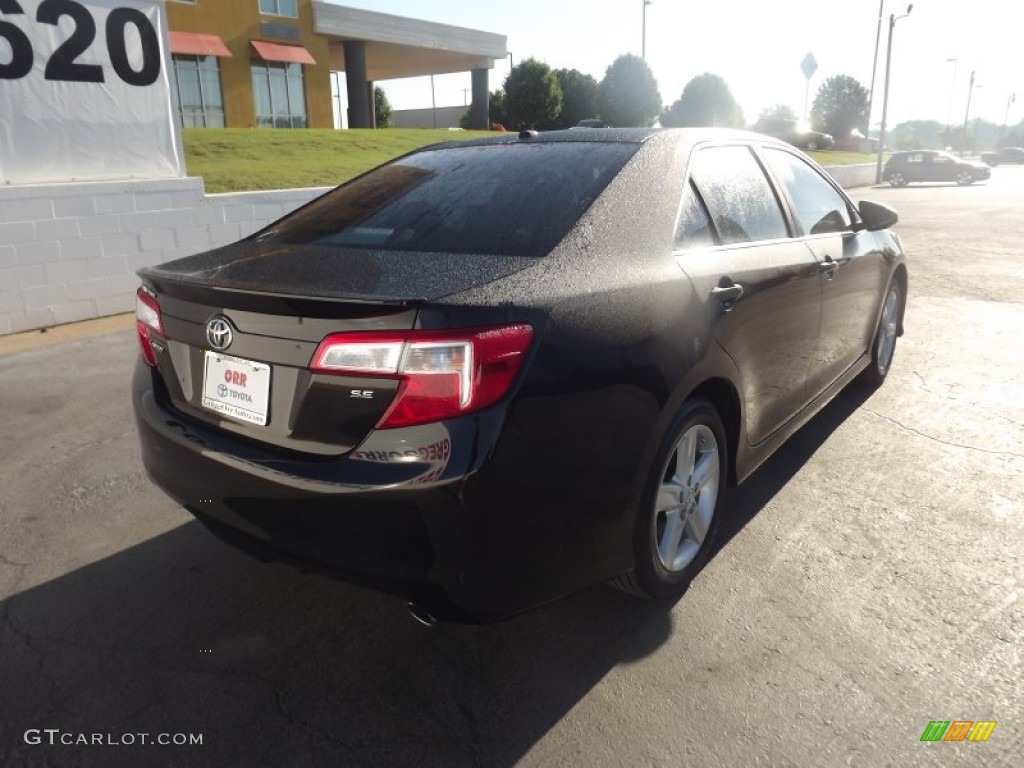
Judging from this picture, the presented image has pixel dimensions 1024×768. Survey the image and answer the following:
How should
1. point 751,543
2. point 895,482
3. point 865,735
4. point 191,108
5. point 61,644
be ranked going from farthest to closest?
1. point 191,108
2. point 895,482
3. point 751,543
4. point 61,644
5. point 865,735

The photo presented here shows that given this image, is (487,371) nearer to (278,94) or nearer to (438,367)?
(438,367)

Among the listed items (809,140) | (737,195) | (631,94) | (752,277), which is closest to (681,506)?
(752,277)

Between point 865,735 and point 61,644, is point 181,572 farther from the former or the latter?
point 865,735

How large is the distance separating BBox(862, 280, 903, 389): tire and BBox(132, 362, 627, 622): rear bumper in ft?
11.2

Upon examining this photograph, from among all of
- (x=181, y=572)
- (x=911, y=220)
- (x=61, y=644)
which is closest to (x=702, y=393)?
(x=181, y=572)

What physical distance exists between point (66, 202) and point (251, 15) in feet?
80.8

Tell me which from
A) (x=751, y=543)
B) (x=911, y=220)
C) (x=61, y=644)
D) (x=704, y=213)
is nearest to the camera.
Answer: (x=61, y=644)

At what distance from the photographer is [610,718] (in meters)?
2.22

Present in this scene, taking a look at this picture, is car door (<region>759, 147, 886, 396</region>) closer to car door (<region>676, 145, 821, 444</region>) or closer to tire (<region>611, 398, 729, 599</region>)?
car door (<region>676, 145, 821, 444</region>)

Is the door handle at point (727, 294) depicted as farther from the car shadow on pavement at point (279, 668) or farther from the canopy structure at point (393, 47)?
the canopy structure at point (393, 47)

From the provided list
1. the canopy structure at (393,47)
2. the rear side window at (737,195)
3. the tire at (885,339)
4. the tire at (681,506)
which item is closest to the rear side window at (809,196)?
the rear side window at (737,195)

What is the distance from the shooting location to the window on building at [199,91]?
2745cm

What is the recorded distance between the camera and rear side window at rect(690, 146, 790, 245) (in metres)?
3.00

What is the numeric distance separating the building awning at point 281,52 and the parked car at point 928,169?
74.3 feet
